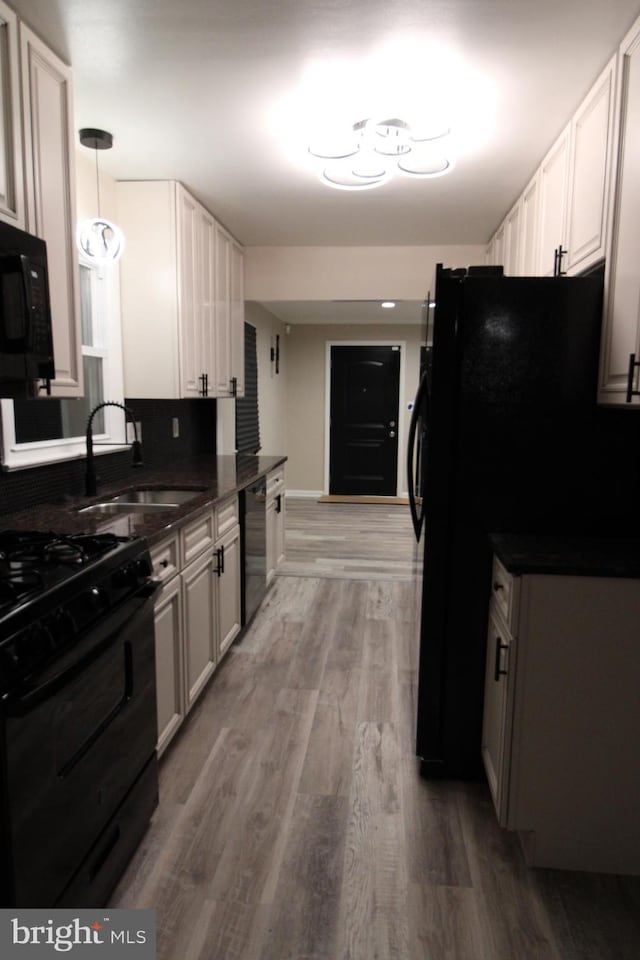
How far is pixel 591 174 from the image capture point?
2.09 metres

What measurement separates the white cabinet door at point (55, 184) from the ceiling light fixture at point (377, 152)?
961mm

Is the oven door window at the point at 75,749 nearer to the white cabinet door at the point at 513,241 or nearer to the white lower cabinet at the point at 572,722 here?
the white lower cabinet at the point at 572,722

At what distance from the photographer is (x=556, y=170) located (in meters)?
2.52

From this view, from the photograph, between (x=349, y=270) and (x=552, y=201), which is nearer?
Result: (x=552, y=201)

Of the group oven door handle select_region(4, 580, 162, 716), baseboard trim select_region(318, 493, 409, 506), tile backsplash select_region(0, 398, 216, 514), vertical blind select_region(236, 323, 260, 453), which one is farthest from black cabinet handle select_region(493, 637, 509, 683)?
baseboard trim select_region(318, 493, 409, 506)

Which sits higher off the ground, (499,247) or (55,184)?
(499,247)

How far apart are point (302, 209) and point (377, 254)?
38.5 inches

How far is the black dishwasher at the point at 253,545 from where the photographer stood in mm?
3178

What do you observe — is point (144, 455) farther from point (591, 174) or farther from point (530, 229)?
point (591, 174)

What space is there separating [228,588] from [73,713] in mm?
1608

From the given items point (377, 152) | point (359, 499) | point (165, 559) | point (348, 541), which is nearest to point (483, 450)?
point (165, 559)

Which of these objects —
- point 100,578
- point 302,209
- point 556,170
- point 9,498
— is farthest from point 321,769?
point 302,209

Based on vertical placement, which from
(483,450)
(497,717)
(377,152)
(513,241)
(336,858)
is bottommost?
(336,858)

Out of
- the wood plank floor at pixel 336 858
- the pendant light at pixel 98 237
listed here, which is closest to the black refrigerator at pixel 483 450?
the wood plank floor at pixel 336 858
